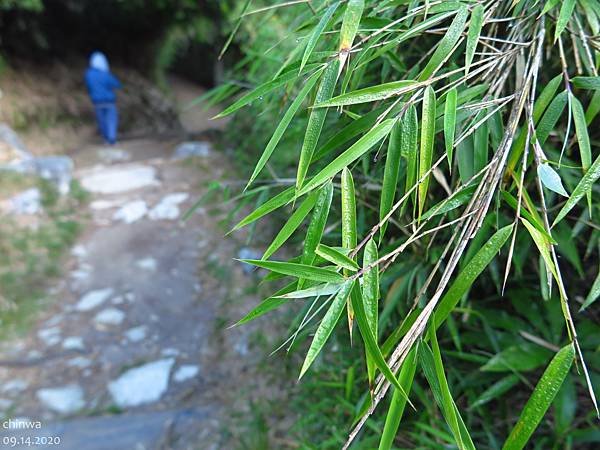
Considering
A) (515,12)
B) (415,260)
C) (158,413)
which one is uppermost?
(515,12)

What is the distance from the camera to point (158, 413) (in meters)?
2.81

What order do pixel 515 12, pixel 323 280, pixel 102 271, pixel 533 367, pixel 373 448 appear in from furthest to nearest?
pixel 102 271, pixel 373 448, pixel 533 367, pixel 515 12, pixel 323 280

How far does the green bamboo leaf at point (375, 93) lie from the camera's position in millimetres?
876

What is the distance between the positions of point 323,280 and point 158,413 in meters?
2.31

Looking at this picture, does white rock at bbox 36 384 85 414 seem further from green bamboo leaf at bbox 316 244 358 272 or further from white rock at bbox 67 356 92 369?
A: green bamboo leaf at bbox 316 244 358 272

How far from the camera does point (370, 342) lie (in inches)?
30.8

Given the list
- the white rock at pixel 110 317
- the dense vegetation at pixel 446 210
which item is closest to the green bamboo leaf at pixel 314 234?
the dense vegetation at pixel 446 210

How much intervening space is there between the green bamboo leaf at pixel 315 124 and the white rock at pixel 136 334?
289 cm

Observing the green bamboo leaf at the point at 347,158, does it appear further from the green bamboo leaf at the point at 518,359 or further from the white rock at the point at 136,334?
the white rock at the point at 136,334

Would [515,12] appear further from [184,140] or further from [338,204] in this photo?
[184,140]

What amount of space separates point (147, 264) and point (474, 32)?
371cm

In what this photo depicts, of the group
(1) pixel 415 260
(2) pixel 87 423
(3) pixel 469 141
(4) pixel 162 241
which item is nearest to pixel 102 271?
(4) pixel 162 241

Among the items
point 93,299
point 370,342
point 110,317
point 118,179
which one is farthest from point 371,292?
point 118,179

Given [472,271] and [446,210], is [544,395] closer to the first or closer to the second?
[472,271]
